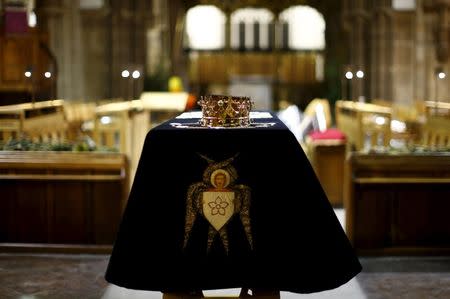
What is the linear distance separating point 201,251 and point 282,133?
739 millimetres

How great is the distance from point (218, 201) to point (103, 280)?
1537 mm

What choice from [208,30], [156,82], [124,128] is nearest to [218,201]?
[124,128]

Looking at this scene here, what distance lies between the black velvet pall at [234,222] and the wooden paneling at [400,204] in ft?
6.20

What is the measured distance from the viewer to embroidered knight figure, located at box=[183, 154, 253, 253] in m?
4.30

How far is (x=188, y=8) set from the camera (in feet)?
65.1

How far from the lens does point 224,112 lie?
4.63 metres

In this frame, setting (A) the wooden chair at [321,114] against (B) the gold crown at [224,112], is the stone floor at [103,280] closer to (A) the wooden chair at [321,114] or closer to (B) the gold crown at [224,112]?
(B) the gold crown at [224,112]

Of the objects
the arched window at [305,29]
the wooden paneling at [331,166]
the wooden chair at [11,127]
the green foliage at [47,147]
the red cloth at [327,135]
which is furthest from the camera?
the arched window at [305,29]

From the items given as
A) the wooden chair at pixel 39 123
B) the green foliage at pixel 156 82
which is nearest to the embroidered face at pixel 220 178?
the wooden chair at pixel 39 123

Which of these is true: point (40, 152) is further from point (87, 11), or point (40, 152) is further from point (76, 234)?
point (87, 11)

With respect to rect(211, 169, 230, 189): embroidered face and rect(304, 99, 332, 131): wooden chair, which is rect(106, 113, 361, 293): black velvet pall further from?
rect(304, 99, 332, 131): wooden chair

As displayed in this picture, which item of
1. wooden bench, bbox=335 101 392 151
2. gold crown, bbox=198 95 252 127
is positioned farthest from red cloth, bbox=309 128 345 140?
gold crown, bbox=198 95 252 127

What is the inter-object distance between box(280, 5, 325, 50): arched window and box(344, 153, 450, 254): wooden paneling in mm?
13673

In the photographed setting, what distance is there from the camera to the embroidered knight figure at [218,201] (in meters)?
4.30
